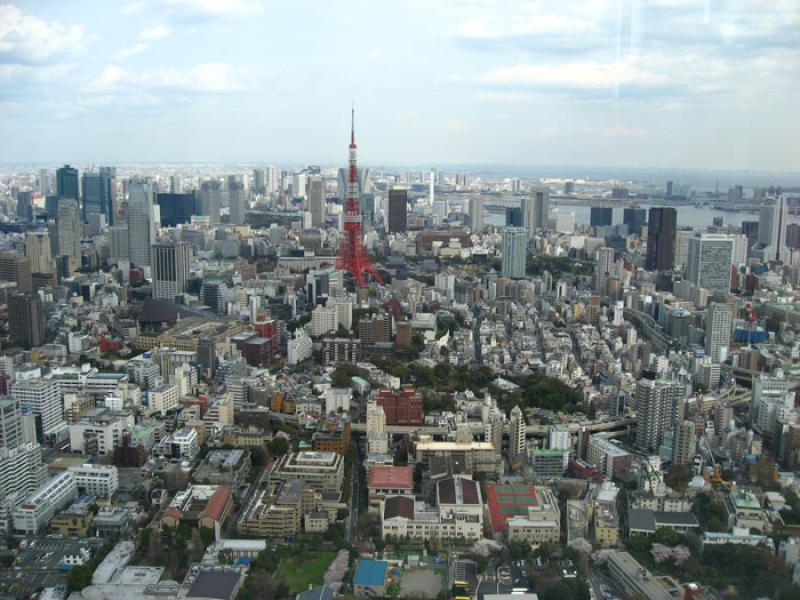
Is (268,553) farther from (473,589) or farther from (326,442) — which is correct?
(326,442)

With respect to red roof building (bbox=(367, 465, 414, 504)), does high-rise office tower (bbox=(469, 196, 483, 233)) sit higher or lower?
higher

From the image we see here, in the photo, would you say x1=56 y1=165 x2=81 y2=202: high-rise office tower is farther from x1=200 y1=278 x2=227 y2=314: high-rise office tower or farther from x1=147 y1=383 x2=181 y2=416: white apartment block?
x1=147 y1=383 x2=181 y2=416: white apartment block

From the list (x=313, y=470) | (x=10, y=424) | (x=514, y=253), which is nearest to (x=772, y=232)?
(x=514, y=253)

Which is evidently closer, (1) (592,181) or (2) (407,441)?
(2) (407,441)

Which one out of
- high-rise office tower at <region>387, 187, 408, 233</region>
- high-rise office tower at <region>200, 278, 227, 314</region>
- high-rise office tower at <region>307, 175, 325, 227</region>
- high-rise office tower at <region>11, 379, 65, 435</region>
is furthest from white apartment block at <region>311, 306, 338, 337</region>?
high-rise office tower at <region>307, 175, 325, 227</region>

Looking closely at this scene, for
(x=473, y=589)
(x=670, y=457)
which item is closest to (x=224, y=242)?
(x=670, y=457)

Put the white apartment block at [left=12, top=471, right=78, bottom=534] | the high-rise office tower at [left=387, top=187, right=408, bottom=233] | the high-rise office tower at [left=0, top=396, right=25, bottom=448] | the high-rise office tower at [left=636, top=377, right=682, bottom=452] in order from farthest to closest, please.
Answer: the high-rise office tower at [left=387, top=187, right=408, bottom=233] → the high-rise office tower at [left=636, top=377, right=682, bottom=452] → the high-rise office tower at [left=0, top=396, right=25, bottom=448] → the white apartment block at [left=12, top=471, right=78, bottom=534]
